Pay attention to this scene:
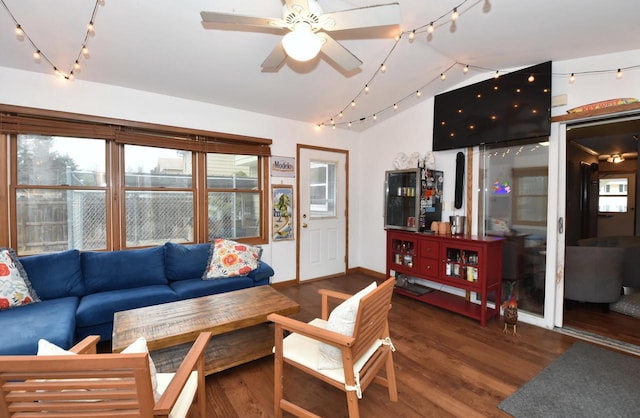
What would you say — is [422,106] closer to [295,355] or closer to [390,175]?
[390,175]

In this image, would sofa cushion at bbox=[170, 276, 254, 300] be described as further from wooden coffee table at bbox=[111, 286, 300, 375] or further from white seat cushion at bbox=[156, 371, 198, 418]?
white seat cushion at bbox=[156, 371, 198, 418]

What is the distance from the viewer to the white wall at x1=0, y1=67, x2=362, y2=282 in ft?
9.04

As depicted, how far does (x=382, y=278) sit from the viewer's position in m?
4.73

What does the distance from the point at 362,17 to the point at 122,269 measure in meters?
3.05

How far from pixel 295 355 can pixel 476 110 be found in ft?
10.9

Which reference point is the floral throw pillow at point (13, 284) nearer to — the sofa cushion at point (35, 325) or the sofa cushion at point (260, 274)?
the sofa cushion at point (35, 325)

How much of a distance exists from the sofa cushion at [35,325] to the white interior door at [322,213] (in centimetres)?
279

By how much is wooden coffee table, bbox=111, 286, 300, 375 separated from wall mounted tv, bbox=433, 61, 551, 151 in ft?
9.30

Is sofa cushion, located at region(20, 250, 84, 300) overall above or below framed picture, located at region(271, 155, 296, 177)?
below

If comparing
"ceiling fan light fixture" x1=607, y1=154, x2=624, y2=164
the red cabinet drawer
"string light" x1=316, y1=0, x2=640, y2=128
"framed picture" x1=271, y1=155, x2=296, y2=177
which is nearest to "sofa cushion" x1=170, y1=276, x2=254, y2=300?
"framed picture" x1=271, y1=155, x2=296, y2=177

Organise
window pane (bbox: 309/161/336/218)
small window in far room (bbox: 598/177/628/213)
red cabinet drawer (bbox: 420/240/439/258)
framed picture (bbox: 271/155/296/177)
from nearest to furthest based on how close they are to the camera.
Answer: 1. red cabinet drawer (bbox: 420/240/439/258)
2. framed picture (bbox: 271/155/296/177)
3. window pane (bbox: 309/161/336/218)
4. small window in far room (bbox: 598/177/628/213)

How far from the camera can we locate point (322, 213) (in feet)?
15.7

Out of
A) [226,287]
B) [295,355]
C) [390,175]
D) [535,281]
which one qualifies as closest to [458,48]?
[390,175]

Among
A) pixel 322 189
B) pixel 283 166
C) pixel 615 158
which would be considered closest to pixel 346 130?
pixel 322 189
